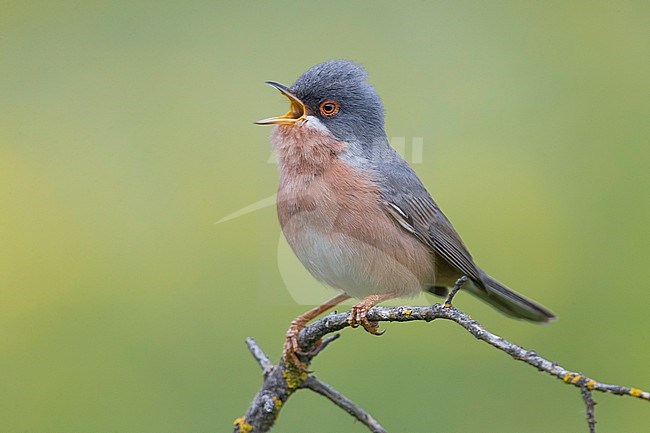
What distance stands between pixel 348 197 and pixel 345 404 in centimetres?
82

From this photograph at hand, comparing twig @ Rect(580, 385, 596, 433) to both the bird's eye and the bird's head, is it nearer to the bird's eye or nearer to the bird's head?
the bird's head

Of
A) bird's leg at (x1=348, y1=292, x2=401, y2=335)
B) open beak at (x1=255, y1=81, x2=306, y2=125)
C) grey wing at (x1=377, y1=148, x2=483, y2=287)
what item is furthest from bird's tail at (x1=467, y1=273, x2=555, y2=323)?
open beak at (x1=255, y1=81, x2=306, y2=125)

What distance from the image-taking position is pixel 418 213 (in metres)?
3.37

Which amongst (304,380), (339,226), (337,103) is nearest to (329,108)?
(337,103)

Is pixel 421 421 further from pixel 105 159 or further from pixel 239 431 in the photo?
pixel 105 159

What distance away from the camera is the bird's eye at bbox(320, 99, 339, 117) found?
121 inches

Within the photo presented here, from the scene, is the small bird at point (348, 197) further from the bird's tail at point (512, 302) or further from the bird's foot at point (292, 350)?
the bird's tail at point (512, 302)

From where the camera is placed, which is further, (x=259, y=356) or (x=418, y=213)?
(x=418, y=213)

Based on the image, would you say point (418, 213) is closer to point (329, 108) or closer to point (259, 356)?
point (329, 108)

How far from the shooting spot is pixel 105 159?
4.41 meters

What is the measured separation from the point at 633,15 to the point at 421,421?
2500 mm

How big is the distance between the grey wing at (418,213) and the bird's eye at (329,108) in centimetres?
34

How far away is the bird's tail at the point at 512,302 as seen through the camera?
3.60 meters

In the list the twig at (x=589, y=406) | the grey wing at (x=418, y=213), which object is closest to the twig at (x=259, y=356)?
the grey wing at (x=418, y=213)
